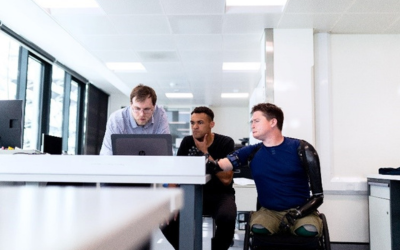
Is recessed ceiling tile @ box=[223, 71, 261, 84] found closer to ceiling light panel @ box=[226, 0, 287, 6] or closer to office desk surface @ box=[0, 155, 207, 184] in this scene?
ceiling light panel @ box=[226, 0, 287, 6]

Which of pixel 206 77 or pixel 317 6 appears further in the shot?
pixel 206 77

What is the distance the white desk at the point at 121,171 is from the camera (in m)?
1.24

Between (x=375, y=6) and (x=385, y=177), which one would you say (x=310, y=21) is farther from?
(x=385, y=177)

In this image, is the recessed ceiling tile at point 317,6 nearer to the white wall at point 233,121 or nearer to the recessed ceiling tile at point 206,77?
the recessed ceiling tile at point 206,77

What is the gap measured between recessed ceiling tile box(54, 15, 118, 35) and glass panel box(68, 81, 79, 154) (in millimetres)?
2928

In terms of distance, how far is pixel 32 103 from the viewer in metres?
5.81

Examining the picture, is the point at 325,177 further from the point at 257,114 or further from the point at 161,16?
the point at 161,16

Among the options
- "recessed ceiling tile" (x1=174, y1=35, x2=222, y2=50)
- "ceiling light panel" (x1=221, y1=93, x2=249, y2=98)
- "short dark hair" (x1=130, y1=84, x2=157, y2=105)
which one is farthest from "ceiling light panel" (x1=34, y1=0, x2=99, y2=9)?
"ceiling light panel" (x1=221, y1=93, x2=249, y2=98)

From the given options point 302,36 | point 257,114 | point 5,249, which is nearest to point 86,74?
point 302,36

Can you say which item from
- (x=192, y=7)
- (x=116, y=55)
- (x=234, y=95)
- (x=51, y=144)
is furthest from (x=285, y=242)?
(x=234, y=95)

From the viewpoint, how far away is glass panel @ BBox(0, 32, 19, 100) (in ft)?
15.9

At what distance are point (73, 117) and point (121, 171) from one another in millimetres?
6527

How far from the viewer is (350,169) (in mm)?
4266

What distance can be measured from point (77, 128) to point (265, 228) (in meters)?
6.07
